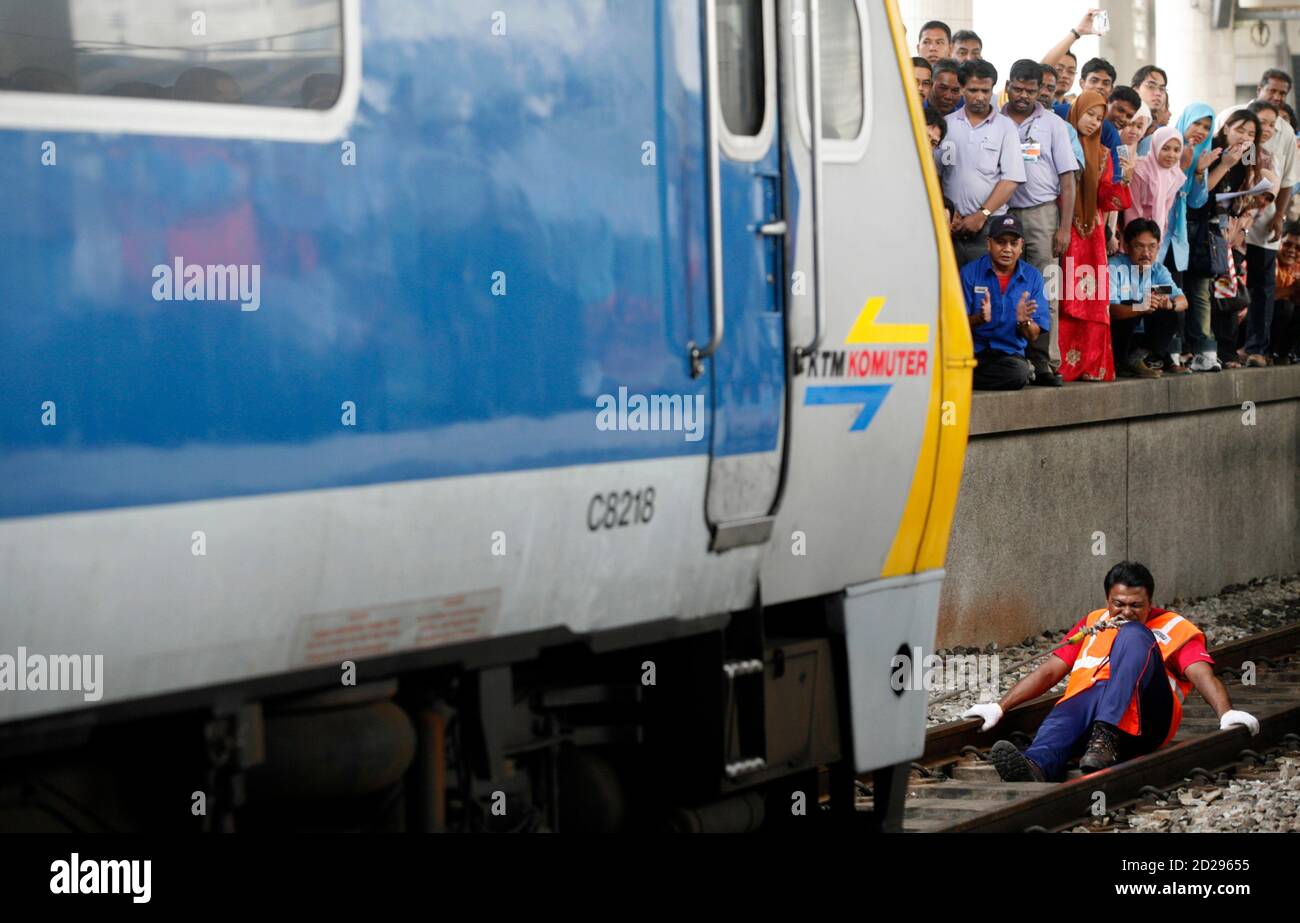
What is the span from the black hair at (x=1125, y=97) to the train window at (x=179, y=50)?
11264 millimetres

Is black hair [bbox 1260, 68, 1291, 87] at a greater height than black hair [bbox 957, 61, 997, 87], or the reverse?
black hair [bbox 1260, 68, 1291, 87]

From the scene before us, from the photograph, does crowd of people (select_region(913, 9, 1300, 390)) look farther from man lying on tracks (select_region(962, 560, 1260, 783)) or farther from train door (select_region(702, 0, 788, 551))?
train door (select_region(702, 0, 788, 551))

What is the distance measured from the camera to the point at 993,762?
352 inches

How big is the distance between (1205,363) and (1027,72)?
4274 millimetres

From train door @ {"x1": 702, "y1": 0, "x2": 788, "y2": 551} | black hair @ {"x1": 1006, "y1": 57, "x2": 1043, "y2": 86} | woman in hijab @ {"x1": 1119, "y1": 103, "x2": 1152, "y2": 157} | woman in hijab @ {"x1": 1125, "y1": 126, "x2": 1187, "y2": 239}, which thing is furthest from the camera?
woman in hijab @ {"x1": 1125, "y1": 126, "x2": 1187, "y2": 239}

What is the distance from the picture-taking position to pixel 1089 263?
14.1 meters

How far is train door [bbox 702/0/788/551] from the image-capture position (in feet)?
16.8

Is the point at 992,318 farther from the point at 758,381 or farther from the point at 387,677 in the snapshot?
the point at 387,677

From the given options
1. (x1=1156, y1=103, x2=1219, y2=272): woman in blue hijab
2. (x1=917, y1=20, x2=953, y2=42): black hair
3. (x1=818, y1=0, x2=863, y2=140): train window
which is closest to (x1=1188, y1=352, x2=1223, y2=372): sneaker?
(x1=1156, y1=103, x2=1219, y2=272): woman in blue hijab

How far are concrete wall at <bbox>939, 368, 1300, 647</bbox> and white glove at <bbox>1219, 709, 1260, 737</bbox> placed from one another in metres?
2.56

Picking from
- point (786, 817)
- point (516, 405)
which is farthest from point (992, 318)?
point (516, 405)

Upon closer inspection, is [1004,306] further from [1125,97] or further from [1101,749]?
[1101,749]

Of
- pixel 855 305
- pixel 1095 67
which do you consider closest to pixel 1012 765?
pixel 855 305

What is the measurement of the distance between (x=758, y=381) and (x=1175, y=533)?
10.9m
